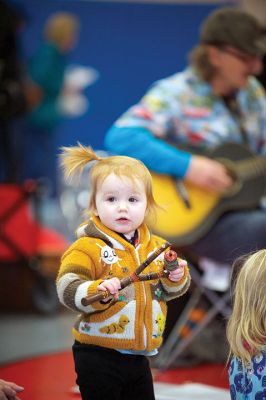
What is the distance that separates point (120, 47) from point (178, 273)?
13.1ft

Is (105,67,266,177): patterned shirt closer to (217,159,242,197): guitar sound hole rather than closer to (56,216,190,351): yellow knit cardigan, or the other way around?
(217,159,242,197): guitar sound hole

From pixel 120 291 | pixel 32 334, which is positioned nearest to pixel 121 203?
pixel 120 291

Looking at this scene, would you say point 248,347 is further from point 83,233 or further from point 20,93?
point 20,93

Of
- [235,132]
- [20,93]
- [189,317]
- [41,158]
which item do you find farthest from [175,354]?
[41,158]

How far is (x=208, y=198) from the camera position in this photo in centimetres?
366

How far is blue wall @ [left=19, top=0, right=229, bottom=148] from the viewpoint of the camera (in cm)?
610

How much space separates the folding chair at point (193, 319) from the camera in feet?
12.4

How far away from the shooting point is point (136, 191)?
242 cm

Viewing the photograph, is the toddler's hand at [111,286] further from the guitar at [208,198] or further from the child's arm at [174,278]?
the guitar at [208,198]

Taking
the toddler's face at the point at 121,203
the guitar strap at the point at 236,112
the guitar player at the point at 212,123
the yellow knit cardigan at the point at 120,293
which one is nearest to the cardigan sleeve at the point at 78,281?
A: the yellow knit cardigan at the point at 120,293

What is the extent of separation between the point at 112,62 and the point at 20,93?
0.97 m

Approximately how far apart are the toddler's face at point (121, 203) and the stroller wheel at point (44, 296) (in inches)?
112

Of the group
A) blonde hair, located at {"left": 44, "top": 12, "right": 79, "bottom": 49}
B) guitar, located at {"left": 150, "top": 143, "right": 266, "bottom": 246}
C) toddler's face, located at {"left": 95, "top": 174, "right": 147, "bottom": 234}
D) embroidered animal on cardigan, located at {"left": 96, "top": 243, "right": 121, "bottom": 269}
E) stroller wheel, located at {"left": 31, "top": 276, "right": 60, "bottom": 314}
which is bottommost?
stroller wheel, located at {"left": 31, "top": 276, "right": 60, "bottom": 314}

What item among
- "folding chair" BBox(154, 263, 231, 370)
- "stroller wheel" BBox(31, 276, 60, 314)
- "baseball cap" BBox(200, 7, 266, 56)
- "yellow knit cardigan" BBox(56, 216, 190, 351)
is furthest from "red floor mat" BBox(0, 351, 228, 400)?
"baseball cap" BBox(200, 7, 266, 56)
